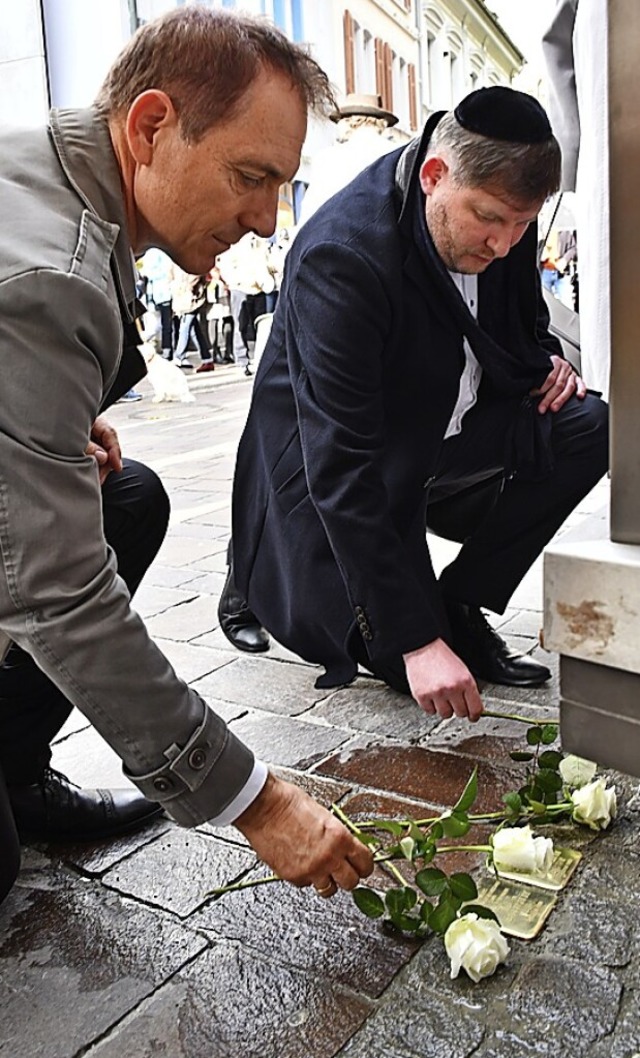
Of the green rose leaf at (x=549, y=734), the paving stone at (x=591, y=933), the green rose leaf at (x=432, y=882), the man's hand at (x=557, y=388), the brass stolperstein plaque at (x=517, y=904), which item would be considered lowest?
the paving stone at (x=591, y=933)

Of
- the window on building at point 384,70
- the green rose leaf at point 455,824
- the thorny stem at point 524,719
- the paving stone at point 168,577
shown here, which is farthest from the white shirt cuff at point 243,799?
the window on building at point 384,70

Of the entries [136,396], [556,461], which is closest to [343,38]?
[136,396]

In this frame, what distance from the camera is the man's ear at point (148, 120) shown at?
142 cm

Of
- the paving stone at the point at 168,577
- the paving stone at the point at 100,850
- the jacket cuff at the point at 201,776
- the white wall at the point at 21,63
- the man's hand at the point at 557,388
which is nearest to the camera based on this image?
the jacket cuff at the point at 201,776

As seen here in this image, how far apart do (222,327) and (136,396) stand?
517cm

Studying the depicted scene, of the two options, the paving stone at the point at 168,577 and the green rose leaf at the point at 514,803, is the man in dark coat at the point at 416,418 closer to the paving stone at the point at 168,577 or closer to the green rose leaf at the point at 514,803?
the green rose leaf at the point at 514,803

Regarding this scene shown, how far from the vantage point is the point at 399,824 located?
5.89 feet

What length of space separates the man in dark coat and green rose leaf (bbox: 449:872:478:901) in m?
0.43

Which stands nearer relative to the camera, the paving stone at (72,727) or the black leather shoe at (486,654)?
the paving stone at (72,727)

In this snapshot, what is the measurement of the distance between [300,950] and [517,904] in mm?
357

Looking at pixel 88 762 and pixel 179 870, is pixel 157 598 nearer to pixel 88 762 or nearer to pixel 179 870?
pixel 88 762

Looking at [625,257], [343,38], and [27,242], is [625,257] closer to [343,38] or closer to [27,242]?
[27,242]

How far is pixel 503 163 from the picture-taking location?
6.88 ft

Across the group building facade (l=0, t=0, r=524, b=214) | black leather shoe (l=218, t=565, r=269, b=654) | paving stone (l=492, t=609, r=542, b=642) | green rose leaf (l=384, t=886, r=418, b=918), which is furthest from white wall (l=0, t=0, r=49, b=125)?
green rose leaf (l=384, t=886, r=418, b=918)
